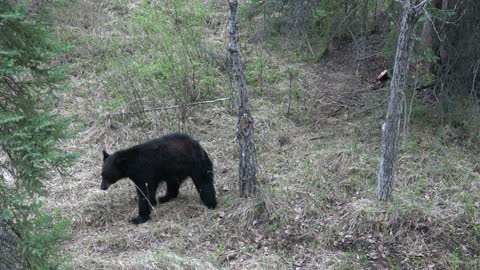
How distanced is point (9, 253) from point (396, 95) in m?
5.26

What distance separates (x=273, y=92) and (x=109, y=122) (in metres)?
3.69

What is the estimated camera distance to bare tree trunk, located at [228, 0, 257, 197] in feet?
24.4

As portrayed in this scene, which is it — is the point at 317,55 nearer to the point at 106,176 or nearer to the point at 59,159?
the point at 106,176

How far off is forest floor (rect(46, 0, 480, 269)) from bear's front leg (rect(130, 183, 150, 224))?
5.3 inches

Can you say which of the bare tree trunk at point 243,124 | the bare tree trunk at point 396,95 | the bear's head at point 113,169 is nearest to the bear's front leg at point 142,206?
the bear's head at point 113,169

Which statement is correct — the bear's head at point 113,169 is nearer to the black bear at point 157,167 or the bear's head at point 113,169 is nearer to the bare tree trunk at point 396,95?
the black bear at point 157,167

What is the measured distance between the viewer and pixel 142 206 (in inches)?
314

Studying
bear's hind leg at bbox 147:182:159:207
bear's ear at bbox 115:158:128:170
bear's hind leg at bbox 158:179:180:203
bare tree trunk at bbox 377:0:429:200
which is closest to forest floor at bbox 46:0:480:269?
bear's hind leg at bbox 158:179:180:203

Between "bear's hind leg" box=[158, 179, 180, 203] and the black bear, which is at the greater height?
the black bear

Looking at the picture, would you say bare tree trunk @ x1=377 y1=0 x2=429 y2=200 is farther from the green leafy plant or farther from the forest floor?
the green leafy plant

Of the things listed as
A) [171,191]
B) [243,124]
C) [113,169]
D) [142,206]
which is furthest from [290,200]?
[113,169]

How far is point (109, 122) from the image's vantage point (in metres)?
10.4

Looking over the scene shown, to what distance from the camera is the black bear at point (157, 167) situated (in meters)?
8.02

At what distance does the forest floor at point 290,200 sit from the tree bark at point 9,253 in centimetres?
150
